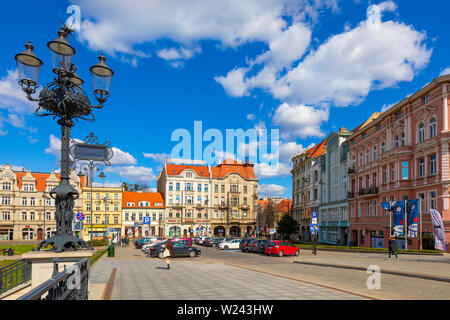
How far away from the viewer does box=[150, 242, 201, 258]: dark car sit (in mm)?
31141

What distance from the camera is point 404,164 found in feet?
125

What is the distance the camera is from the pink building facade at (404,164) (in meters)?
32.7

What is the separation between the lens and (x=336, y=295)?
10594 mm

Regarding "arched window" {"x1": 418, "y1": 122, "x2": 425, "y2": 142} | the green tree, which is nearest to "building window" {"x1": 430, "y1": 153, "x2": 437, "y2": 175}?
"arched window" {"x1": 418, "y1": 122, "x2": 425, "y2": 142}

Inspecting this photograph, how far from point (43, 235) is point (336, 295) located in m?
73.0

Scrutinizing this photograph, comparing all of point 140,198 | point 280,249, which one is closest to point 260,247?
point 280,249

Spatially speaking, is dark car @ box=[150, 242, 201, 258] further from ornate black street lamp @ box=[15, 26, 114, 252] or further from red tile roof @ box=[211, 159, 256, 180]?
red tile roof @ box=[211, 159, 256, 180]

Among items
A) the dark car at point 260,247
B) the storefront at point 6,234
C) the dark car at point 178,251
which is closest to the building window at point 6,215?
the storefront at point 6,234

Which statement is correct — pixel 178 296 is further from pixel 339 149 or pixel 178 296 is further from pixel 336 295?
pixel 339 149

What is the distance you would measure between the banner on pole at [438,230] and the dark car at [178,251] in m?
19.9

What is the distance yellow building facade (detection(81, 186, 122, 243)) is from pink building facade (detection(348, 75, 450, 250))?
4971 cm

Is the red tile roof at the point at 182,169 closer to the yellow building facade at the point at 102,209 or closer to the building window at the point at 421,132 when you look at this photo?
the yellow building facade at the point at 102,209

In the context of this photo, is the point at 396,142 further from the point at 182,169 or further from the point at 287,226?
the point at 182,169

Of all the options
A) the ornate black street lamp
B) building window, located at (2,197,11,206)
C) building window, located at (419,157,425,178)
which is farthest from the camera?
building window, located at (2,197,11,206)
